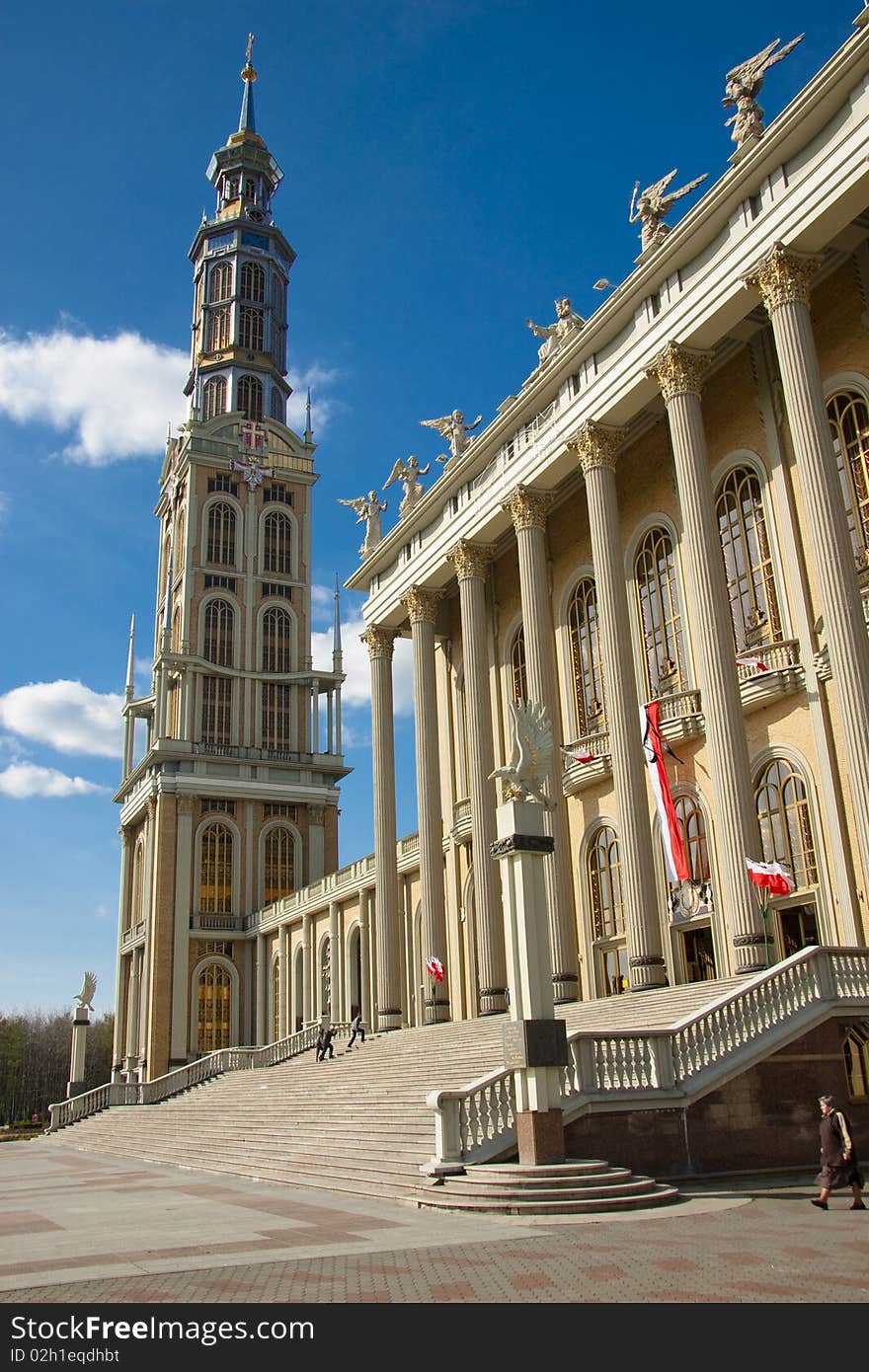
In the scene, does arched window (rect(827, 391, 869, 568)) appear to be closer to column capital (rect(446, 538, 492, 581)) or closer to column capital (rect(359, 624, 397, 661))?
column capital (rect(446, 538, 492, 581))

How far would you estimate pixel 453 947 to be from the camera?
3688cm

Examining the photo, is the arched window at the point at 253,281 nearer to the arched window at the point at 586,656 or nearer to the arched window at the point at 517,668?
the arched window at the point at 517,668

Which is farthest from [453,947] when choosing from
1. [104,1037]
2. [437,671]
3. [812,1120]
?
[104,1037]

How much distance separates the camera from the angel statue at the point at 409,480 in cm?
3988

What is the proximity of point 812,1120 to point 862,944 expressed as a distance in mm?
4866

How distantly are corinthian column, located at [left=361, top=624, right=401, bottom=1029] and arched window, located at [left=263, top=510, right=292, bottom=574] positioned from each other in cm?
2981

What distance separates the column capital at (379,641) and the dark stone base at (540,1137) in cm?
2669

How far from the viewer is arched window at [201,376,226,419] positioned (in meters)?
74.2

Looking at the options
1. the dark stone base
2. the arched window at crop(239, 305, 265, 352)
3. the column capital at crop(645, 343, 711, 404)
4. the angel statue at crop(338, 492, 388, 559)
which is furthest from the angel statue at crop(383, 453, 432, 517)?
the arched window at crop(239, 305, 265, 352)

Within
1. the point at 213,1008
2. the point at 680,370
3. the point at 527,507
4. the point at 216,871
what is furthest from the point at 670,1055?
the point at 216,871

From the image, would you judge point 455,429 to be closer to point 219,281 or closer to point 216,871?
point 216,871

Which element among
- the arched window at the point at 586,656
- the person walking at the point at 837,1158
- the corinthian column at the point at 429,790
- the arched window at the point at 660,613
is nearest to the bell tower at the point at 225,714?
the corinthian column at the point at 429,790

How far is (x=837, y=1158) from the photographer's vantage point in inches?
491

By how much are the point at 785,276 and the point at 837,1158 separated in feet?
55.5
